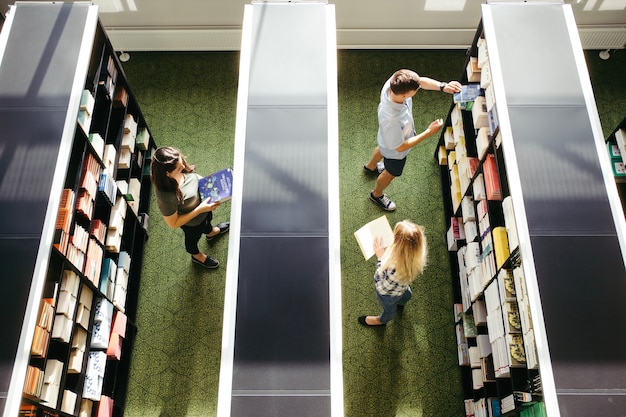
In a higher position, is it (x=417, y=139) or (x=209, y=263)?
(x=417, y=139)

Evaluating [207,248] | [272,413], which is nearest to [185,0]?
[207,248]

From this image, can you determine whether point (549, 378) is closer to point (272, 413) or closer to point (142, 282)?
point (272, 413)

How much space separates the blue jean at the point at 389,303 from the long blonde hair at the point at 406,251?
42 cm

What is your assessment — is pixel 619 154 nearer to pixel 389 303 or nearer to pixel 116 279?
pixel 389 303

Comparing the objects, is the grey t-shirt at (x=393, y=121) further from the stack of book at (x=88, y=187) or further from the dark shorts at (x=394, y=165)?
the stack of book at (x=88, y=187)

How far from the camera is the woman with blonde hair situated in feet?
12.0

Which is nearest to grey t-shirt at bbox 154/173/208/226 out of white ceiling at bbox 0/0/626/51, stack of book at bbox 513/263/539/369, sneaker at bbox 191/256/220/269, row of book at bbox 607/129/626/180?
sneaker at bbox 191/256/220/269

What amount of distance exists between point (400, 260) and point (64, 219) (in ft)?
8.22

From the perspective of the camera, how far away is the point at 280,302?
11.2 feet

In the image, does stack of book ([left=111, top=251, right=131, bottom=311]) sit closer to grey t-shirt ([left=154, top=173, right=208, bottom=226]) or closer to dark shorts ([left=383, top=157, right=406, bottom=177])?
grey t-shirt ([left=154, top=173, right=208, bottom=226])

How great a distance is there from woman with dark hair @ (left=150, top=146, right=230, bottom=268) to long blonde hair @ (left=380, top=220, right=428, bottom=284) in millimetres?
1506

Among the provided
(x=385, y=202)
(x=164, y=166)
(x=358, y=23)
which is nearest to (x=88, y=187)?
(x=164, y=166)

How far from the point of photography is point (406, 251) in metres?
3.72

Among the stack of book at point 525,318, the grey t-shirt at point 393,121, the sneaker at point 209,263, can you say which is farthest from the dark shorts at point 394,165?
the sneaker at point 209,263
